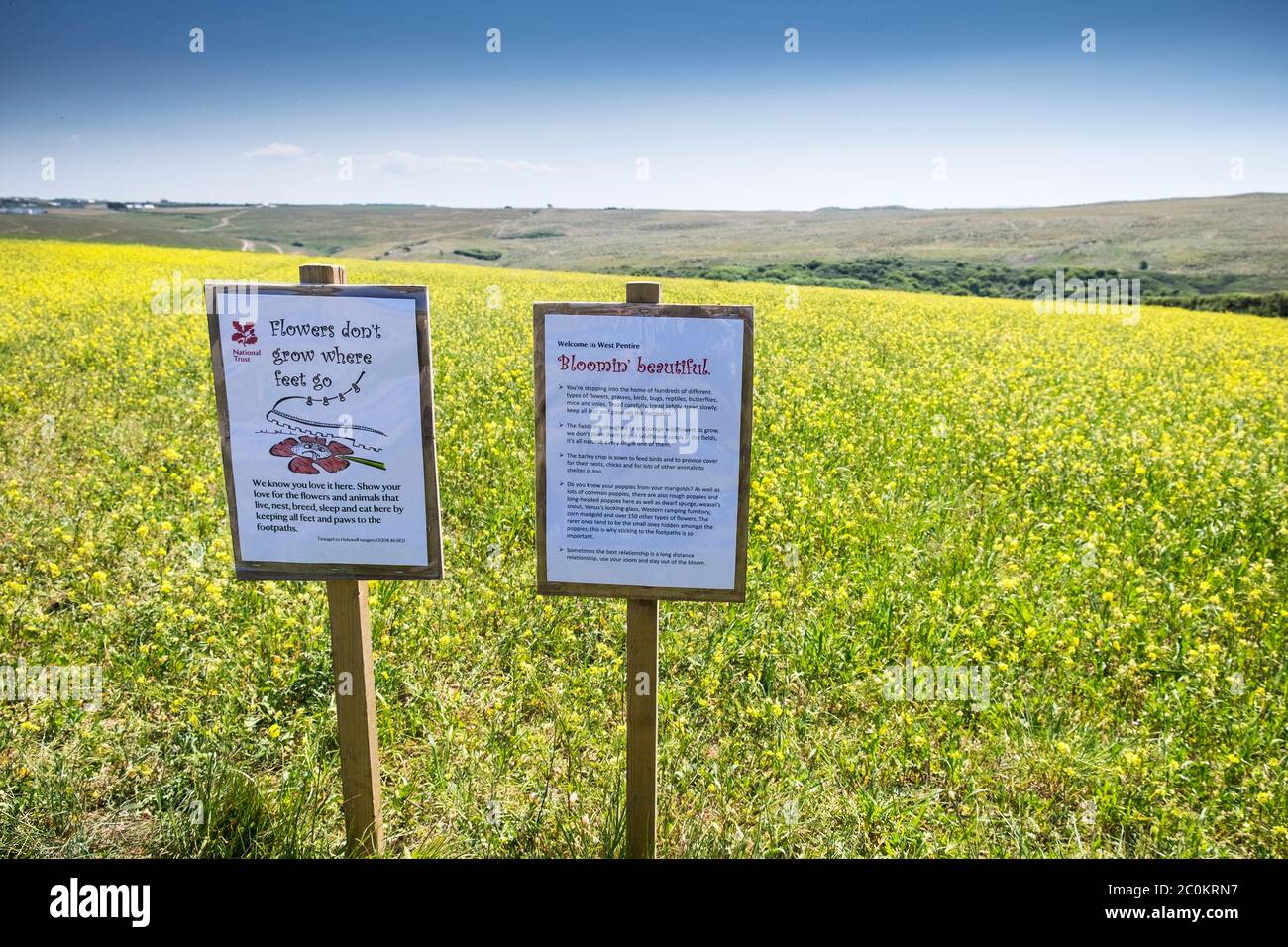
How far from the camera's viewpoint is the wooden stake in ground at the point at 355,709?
9.54 feet

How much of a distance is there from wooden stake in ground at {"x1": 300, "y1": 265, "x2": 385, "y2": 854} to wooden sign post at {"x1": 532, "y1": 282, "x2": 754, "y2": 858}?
0.71 meters

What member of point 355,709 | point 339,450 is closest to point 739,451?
point 339,450

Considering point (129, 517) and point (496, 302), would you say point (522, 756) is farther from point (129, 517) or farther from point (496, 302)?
point (496, 302)

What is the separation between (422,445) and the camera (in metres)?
2.81

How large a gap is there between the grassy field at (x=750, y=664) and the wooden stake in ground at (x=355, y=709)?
0.71 ft

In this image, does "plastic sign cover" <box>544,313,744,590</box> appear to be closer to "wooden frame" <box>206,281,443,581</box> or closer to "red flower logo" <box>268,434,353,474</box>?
"wooden frame" <box>206,281,443,581</box>

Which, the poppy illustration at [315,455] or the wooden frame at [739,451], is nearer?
the wooden frame at [739,451]

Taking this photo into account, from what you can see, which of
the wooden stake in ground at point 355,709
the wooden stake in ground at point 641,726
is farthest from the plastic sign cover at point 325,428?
the wooden stake in ground at point 641,726

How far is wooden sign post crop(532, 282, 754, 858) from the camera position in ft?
8.88

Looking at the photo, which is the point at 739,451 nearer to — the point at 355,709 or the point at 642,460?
the point at 642,460

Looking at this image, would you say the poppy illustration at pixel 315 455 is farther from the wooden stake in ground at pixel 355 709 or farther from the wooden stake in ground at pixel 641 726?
the wooden stake in ground at pixel 641 726

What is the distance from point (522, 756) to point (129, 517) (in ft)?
12.4

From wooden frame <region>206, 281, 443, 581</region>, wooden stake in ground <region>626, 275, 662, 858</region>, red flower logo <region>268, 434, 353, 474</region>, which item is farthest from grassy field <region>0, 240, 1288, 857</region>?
red flower logo <region>268, 434, 353, 474</region>
